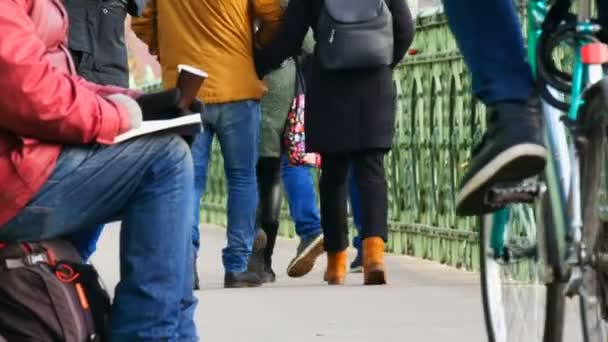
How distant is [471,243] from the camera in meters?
11.2

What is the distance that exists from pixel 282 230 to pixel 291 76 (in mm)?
3984

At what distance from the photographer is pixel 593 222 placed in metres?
4.51

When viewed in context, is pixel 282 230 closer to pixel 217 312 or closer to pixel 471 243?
pixel 471 243

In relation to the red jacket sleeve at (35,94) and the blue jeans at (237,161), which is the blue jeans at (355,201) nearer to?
the blue jeans at (237,161)

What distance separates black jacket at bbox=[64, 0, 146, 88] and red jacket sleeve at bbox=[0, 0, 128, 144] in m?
3.14

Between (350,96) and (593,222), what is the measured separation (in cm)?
583

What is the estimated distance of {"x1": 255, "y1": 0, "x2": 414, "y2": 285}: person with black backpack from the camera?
33.3 ft

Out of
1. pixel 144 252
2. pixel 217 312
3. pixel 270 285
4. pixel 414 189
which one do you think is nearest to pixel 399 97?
pixel 414 189

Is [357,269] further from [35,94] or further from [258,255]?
[35,94]

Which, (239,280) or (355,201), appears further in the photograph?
(355,201)

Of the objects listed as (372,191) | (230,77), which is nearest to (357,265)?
(372,191)

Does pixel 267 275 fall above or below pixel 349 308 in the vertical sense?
below

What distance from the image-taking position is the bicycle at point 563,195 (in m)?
4.46

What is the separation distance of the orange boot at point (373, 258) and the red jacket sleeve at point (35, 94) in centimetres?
486
